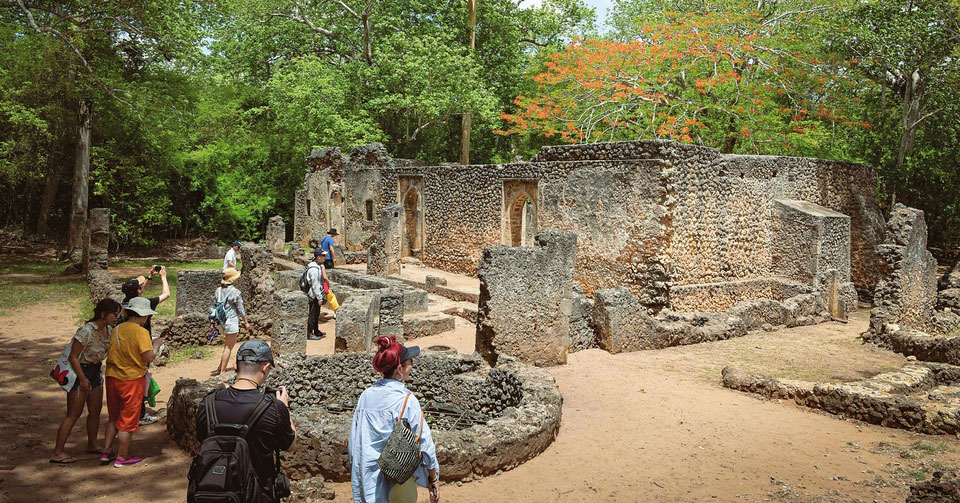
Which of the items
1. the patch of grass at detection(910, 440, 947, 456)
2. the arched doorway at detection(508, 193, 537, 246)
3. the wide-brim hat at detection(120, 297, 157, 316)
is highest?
the arched doorway at detection(508, 193, 537, 246)

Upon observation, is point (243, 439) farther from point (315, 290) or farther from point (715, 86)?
point (715, 86)

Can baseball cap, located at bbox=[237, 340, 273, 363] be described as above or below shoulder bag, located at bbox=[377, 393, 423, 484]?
above

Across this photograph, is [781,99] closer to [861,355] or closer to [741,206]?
[741,206]

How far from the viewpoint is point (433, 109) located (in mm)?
26109

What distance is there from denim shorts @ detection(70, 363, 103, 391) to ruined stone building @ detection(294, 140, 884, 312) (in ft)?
34.6

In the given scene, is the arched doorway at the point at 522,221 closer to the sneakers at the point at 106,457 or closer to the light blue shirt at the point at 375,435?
the sneakers at the point at 106,457

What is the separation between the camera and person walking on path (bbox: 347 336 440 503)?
12.8 feet

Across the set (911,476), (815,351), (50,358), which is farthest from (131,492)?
(815,351)

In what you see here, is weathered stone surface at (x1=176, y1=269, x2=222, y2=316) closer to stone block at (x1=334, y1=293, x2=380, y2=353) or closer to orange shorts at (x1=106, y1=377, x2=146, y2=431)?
stone block at (x1=334, y1=293, x2=380, y2=353)

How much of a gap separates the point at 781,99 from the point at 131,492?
23.1m

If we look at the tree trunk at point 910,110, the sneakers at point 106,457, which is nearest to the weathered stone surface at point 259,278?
the sneakers at point 106,457

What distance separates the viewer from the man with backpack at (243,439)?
3.32 meters

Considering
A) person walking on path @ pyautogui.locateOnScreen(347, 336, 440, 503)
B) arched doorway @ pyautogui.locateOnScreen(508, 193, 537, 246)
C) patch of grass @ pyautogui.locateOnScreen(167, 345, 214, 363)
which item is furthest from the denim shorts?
arched doorway @ pyautogui.locateOnScreen(508, 193, 537, 246)

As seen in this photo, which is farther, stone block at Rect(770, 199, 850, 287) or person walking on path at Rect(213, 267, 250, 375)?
stone block at Rect(770, 199, 850, 287)
